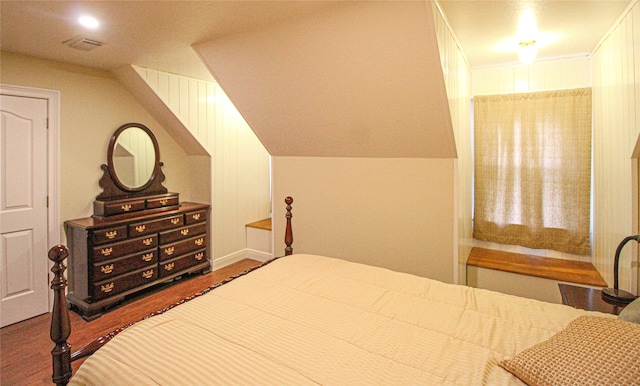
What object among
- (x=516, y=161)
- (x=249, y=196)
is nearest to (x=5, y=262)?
(x=249, y=196)

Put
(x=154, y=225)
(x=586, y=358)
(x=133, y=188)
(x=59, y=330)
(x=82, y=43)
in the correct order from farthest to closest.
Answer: (x=133, y=188), (x=154, y=225), (x=82, y=43), (x=59, y=330), (x=586, y=358)

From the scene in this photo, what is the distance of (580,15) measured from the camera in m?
2.20

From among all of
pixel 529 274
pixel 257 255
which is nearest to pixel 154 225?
pixel 257 255

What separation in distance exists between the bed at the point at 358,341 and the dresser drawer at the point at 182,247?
215cm

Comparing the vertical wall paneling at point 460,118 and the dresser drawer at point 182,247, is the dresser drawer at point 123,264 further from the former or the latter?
the vertical wall paneling at point 460,118

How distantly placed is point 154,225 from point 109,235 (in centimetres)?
47

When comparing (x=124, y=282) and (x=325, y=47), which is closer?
(x=325, y=47)

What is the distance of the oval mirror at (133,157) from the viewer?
368 centimetres

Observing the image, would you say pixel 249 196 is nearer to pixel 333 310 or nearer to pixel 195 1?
pixel 195 1

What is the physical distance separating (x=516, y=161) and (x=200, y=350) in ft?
10.7

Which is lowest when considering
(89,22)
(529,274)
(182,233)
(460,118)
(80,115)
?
(529,274)

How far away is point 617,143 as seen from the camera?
7.89 feet

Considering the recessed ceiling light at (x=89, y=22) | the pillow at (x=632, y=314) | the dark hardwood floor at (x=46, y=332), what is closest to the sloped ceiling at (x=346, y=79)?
the recessed ceiling light at (x=89, y=22)

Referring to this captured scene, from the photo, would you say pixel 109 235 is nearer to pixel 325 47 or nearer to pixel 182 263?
pixel 182 263
